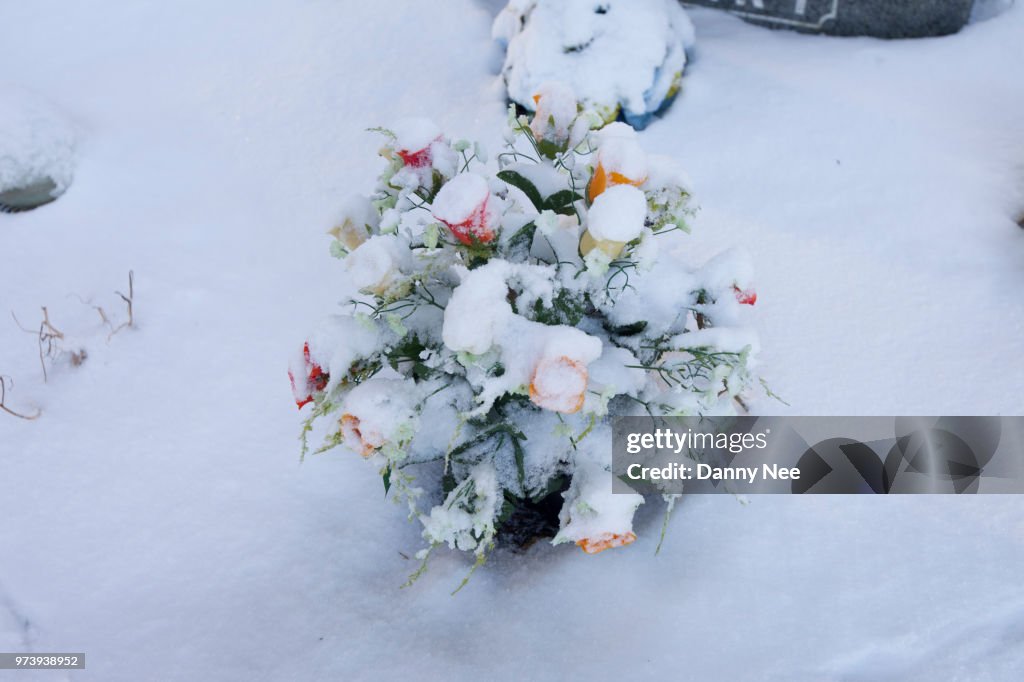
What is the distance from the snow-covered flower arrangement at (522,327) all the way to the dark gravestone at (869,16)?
4.10ft

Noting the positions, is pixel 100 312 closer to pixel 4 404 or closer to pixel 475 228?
pixel 4 404

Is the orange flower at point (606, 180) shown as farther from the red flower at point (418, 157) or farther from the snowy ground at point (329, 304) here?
the snowy ground at point (329, 304)

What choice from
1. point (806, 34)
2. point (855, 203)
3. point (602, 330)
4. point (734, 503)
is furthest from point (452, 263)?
point (806, 34)

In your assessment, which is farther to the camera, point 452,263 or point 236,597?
point 236,597

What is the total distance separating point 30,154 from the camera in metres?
1.65

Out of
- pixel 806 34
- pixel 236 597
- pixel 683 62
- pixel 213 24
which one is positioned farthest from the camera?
pixel 213 24

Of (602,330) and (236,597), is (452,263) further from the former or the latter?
(236,597)

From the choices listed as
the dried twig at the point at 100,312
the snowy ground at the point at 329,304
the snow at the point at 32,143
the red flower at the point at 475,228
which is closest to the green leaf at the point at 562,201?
the red flower at the point at 475,228

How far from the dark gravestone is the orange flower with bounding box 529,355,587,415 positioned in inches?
62.2

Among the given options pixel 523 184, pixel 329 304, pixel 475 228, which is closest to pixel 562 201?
pixel 523 184

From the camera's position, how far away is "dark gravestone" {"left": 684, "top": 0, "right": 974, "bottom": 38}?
1.81m

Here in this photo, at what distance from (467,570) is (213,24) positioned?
1.73m

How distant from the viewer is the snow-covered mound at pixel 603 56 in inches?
65.9

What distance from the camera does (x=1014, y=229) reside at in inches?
55.2
